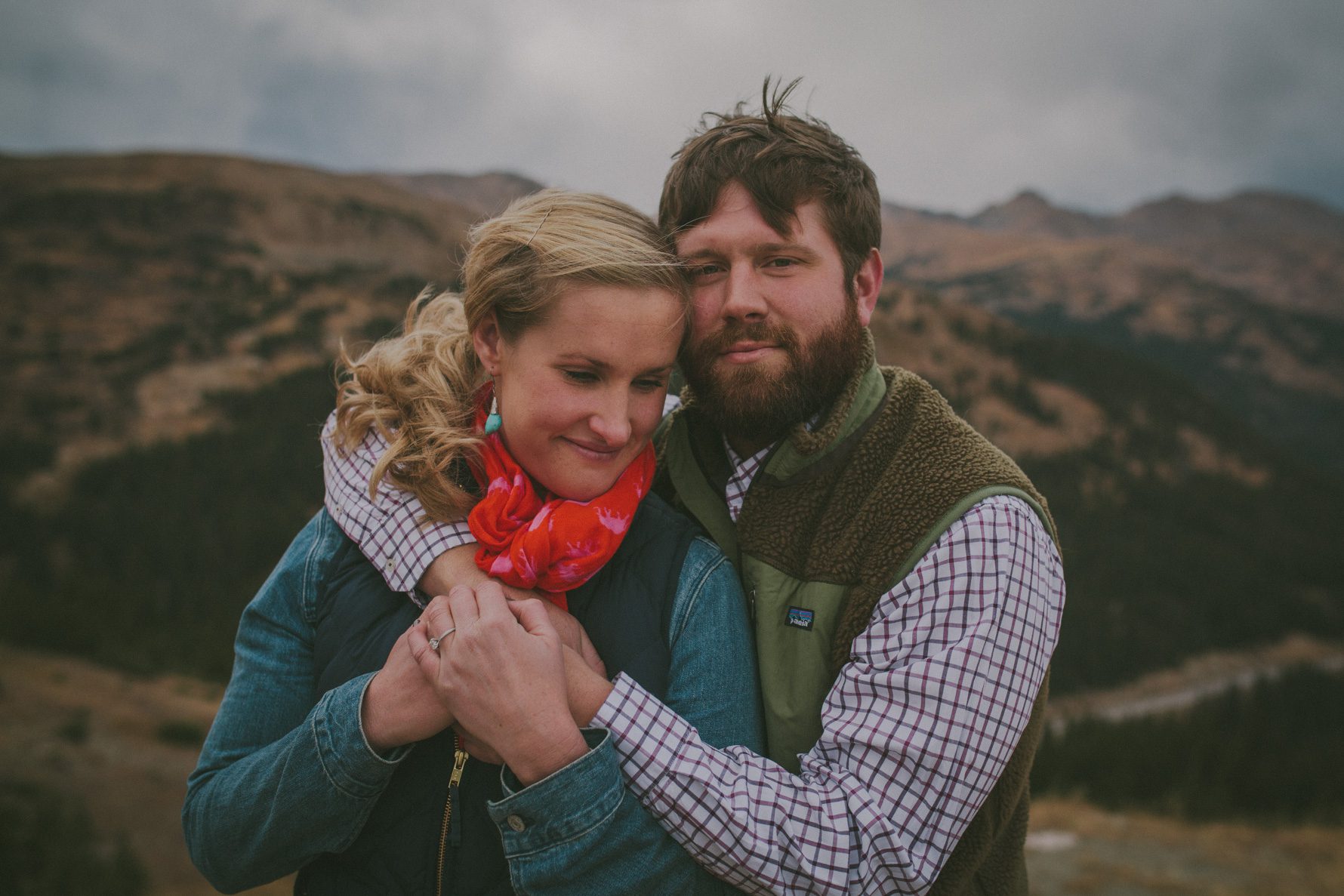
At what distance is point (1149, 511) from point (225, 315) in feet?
134

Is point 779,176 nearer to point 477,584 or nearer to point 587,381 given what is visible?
point 587,381

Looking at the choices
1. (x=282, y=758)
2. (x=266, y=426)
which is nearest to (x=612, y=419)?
(x=282, y=758)

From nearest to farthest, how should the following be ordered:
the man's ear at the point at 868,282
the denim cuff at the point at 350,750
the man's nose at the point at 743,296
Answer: the denim cuff at the point at 350,750 → the man's nose at the point at 743,296 → the man's ear at the point at 868,282

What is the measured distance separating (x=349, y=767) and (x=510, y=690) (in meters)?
0.39

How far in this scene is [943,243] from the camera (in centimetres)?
15475

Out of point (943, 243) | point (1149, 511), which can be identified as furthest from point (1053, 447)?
point (943, 243)

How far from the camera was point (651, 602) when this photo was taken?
5.67ft

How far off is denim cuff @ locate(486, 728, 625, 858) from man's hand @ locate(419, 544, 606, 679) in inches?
7.8

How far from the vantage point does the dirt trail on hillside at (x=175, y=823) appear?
6.54m

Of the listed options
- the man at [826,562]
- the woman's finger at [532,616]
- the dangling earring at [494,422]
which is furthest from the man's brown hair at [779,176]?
the woman's finger at [532,616]

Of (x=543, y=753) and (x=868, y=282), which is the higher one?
(x=868, y=282)

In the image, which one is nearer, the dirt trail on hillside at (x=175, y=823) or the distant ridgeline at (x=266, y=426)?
the dirt trail on hillside at (x=175, y=823)

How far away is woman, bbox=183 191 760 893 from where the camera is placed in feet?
5.10

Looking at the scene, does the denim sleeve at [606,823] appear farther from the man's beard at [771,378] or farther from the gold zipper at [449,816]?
the man's beard at [771,378]
